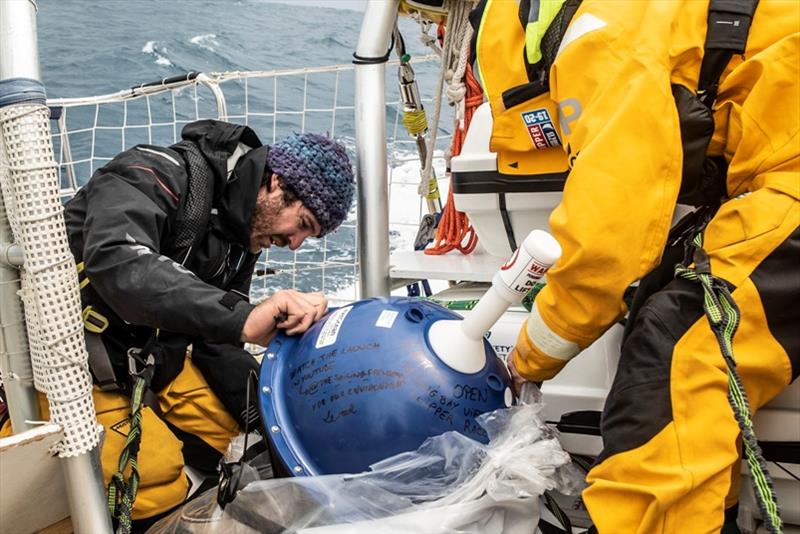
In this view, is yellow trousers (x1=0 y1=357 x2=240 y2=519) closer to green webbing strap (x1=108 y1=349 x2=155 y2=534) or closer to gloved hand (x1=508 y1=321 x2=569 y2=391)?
green webbing strap (x1=108 y1=349 x2=155 y2=534)

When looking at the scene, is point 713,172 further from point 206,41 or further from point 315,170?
point 206,41

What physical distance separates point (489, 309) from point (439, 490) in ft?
1.04

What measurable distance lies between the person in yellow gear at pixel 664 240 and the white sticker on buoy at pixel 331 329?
39cm

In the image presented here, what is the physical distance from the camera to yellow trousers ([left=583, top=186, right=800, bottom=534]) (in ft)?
3.78

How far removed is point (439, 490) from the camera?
127 centimetres

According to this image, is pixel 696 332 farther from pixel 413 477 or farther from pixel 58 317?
pixel 58 317

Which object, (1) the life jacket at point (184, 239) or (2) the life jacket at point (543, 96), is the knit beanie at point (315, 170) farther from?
(2) the life jacket at point (543, 96)

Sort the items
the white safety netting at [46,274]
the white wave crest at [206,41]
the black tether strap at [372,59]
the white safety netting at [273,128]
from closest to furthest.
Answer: the white safety netting at [46,274], the black tether strap at [372,59], the white safety netting at [273,128], the white wave crest at [206,41]

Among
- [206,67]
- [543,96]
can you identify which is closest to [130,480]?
[543,96]

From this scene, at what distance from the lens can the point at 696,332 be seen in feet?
3.93

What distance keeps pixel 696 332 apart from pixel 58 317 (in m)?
0.98

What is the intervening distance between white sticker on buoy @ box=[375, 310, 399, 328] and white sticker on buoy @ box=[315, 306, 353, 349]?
0.08 m

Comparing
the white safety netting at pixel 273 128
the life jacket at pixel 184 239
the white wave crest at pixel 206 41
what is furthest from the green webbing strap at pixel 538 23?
the white wave crest at pixel 206 41

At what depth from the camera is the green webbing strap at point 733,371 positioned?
1.05 meters
